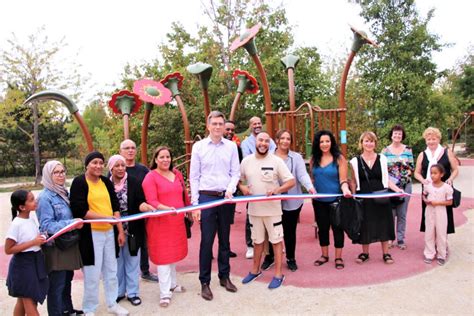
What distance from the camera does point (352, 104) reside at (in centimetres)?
1523

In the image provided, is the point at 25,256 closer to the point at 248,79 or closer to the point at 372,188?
the point at 372,188

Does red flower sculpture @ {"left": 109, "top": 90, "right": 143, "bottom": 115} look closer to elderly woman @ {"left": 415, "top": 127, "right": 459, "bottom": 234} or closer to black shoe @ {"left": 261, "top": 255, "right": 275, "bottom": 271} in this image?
black shoe @ {"left": 261, "top": 255, "right": 275, "bottom": 271}

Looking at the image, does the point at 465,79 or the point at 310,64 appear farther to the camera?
the point at 465,79

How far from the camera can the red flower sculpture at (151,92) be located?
6719 millimetres

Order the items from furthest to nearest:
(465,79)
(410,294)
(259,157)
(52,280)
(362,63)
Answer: (465,79) < (362,63) < (259,157) < (410,294) < (52,280)

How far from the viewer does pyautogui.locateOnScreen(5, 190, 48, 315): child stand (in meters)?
3.00

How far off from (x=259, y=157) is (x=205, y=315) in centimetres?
169

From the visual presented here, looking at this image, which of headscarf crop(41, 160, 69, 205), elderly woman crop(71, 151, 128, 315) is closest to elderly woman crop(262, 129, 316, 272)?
elderly woman crop(71, 151, 128, 315)

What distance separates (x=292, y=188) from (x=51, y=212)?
2.57m

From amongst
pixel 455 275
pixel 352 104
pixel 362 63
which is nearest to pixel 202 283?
pixel 455 275

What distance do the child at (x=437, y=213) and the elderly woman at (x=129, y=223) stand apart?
353cm

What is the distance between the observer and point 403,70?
13.0 meters

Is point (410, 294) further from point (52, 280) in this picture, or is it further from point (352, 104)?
point (352, 104)

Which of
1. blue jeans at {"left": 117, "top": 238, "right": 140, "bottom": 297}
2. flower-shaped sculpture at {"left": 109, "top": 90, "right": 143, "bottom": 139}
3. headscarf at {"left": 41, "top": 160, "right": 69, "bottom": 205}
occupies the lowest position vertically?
Answer: blue jeans at {"left": 117, "top": 238, "right": 140, "bottom": 297}
